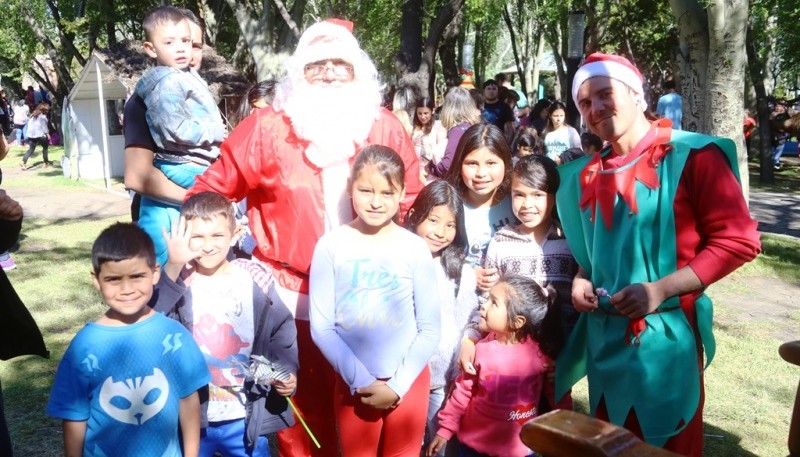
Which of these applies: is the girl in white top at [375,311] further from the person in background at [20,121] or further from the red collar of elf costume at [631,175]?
the person in background at [20,121]

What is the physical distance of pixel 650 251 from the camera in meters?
2.32

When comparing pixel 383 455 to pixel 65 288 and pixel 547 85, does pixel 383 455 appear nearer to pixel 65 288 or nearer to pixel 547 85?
pixel 65 288

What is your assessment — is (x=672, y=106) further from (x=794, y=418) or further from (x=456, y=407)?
(x=794, y=418)

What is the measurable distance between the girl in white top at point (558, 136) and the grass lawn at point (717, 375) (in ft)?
8.67

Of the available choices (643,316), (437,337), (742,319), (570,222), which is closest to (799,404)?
(643,316)

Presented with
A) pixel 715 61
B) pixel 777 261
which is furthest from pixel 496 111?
pixel 777 261

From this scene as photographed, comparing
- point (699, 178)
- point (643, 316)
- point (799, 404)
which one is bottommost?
point (799, 404)

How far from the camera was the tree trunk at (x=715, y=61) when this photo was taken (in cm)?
682

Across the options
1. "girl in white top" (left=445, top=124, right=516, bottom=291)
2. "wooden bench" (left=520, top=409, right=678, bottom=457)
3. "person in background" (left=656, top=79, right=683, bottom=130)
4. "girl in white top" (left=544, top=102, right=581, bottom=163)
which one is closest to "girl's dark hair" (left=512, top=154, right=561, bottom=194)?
"girl in white top" (left=445, top=124, right=516, bottom=291)

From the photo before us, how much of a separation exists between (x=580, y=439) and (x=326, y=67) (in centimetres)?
211

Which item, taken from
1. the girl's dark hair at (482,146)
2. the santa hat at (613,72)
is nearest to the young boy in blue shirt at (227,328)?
the girl's dark hair at (482,146)

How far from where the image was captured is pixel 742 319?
238 inches

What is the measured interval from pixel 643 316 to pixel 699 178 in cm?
48

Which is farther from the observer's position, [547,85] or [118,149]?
[547,85]
